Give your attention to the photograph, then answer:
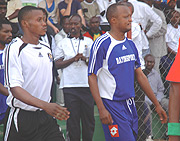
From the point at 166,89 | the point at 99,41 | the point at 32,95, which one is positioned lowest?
the point at 166,89

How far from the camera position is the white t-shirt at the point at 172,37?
722 cm

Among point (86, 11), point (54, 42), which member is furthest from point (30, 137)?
point (86, 11)

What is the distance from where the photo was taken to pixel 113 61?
13.2ft

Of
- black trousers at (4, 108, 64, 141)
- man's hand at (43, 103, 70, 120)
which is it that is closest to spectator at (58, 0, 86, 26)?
black trousers at (4, 108, 64, 141)

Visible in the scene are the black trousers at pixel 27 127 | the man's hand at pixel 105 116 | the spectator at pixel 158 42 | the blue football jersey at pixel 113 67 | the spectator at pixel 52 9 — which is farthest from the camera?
the spectator at pixel 52 9

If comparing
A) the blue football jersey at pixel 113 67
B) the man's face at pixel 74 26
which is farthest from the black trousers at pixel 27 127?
the man's face at pixel 74 26

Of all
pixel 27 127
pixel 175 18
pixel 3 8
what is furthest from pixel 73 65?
pixel 175 18

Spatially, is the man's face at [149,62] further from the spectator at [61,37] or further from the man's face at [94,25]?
the spectator at [61,37]

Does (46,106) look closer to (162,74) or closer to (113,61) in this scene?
(113,61)

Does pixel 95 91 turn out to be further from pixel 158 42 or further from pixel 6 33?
pixel 158 42

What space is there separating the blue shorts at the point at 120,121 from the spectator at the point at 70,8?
3.71 m

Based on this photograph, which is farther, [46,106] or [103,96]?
[103,96]

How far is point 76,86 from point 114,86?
5.18 ft

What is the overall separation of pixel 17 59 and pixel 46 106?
23.3 inches
